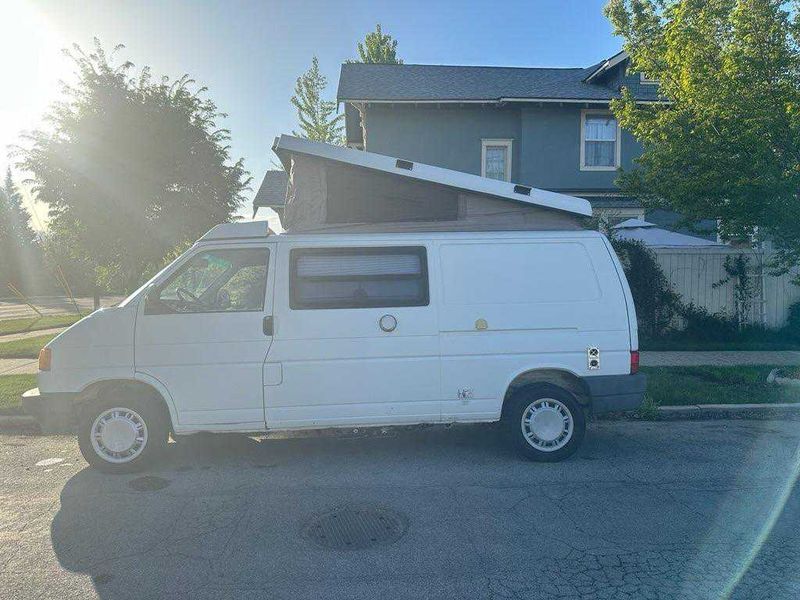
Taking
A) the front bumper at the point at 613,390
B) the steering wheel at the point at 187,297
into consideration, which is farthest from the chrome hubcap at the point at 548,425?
the steering wheel at the point at 187,297

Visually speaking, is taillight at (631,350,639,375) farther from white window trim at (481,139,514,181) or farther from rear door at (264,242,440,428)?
white window trim at (481,139,514,181)

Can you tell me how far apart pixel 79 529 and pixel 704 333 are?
12272 millimetres

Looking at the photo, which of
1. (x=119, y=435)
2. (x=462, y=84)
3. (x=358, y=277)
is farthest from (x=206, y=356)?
(x=462, y=84)

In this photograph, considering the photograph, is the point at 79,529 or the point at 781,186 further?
the point at 781,186

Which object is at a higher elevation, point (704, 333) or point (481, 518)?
point (704, 333)

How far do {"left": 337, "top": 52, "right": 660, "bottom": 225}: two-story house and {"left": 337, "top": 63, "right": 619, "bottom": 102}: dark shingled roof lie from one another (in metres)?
0.04

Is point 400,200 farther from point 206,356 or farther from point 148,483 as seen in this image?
point 148,483

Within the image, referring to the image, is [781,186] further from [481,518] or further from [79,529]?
[79,529]

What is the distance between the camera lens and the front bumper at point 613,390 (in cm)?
564

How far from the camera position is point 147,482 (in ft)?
17.2

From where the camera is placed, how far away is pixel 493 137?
61.1 ft

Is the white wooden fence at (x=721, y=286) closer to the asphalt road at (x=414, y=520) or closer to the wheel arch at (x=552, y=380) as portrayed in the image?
the asphalt road at (x=414, y=520)

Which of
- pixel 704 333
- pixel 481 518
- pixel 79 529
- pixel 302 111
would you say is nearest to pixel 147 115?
pixel 79 529

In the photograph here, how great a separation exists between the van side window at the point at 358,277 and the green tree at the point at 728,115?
19.6 ft
